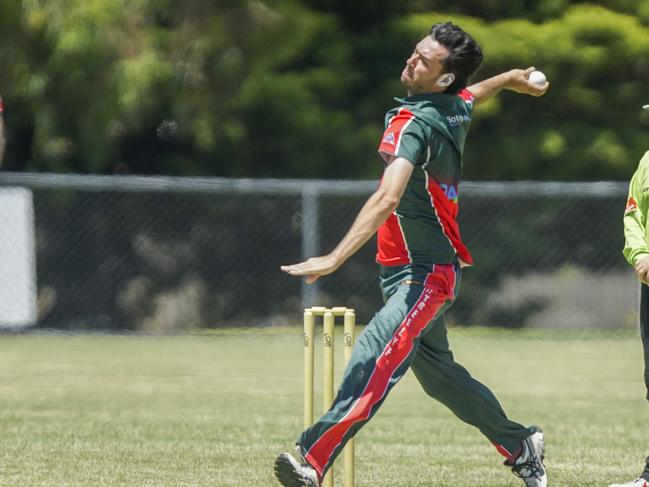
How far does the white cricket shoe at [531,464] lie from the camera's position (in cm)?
661

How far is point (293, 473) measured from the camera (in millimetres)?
5695

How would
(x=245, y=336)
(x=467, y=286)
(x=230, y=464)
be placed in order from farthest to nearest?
(x=467, y=286)
(x=245, y=336)
(x=230, y=464)

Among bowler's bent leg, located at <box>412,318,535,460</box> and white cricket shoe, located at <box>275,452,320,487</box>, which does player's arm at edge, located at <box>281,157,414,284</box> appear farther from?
bowler's bent leg, located at <box>412,318,535,460</box>

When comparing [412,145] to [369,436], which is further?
[369,436]

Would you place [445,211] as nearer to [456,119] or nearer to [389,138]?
[456,119]

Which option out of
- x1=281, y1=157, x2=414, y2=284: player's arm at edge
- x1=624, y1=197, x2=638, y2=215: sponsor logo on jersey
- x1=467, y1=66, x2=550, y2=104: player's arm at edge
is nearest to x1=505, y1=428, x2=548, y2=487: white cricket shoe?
x1=624, y1=197, x2=638, y2=215: sponsor logo on jersey

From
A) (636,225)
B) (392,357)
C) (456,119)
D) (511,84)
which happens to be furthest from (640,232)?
(392,357)

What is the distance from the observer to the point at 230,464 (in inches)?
300

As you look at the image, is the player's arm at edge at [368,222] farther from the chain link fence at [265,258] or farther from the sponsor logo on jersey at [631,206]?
the chain link fence at [265,258]

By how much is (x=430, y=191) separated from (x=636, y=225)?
1.20 m

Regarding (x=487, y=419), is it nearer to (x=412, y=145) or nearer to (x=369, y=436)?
(x=412, y=145)

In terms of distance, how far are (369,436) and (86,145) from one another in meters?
11.2

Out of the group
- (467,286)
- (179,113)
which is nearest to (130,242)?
(179,113)

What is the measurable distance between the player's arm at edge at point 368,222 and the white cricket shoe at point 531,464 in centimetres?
159
